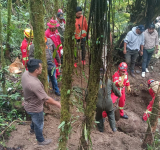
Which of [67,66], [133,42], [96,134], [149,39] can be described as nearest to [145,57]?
[149,39]

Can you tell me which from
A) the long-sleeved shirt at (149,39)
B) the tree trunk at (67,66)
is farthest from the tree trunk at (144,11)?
the tree trunk at (67,66)

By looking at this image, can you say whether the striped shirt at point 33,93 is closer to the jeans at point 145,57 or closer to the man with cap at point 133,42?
the man with cap at point 133,42

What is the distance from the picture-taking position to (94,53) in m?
1.82

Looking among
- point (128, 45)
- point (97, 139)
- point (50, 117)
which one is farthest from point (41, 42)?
point (128, 45)

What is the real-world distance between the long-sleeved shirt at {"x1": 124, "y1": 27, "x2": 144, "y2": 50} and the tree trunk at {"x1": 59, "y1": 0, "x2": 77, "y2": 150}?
4.93 meters

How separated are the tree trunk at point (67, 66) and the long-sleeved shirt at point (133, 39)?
4.93 metres

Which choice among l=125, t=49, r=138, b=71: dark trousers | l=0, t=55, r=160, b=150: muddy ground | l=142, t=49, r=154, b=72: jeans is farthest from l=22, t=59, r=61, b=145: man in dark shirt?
l=142, t=49, r=154, b=72: jeans

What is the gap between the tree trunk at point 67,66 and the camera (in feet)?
5.55

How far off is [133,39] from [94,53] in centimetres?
485

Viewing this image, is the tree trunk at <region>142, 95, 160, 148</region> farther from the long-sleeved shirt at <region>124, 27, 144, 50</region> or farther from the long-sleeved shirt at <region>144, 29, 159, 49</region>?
the long-sleeved shirt at <region>144, 29, 159, 49</region>

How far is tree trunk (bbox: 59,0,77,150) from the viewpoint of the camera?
5.55 ft

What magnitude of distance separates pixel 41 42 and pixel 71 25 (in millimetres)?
1604

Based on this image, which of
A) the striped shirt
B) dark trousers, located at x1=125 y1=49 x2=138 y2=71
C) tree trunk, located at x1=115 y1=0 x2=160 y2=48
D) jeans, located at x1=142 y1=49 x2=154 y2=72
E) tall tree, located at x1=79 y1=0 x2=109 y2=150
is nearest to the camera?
tall tree, located at x1=79 y1=0 x2=109 y2=150

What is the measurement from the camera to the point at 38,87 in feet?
8.67
